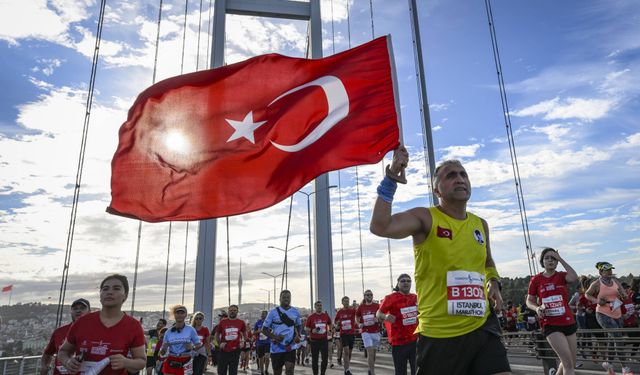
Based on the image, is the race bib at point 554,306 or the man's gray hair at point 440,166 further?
the race bib at point 554,306

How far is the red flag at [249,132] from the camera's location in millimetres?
5375

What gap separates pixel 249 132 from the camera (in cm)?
586

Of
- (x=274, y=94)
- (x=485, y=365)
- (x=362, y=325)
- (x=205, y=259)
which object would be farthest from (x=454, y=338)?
(x=205, y=259)

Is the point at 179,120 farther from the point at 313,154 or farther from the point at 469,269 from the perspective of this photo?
the point at 469,269

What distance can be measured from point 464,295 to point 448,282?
0.13 m

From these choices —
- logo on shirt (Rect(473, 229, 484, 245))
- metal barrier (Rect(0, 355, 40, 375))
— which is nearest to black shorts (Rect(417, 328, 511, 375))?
logo on shirt (Rect(473, 229, 484, 245))

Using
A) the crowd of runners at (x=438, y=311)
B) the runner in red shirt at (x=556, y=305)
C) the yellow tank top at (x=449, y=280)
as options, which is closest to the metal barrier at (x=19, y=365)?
the crowd of runners at (x=438, y=311)

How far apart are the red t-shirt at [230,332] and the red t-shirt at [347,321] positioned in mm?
4095

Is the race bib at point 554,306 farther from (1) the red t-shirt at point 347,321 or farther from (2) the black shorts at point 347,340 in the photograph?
(1) the red t-shirt at point 347,321

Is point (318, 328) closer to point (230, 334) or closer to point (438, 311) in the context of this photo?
point (230, 334)

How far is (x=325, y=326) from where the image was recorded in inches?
517

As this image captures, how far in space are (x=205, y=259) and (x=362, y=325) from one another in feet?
39.9

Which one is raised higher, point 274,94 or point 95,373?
point 274,94

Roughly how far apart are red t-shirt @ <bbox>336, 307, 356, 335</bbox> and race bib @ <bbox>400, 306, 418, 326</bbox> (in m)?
6.49
